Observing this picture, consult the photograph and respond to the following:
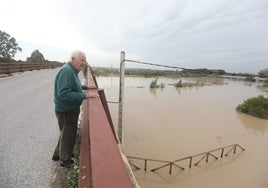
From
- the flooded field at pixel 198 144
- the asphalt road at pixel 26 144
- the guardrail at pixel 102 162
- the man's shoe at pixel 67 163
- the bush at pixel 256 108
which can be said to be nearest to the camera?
the guardrail at pixel 102 162

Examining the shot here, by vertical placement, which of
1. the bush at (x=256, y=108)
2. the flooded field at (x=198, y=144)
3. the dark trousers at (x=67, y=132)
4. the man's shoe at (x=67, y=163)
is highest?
the dark trousers at (x=67, y=132)

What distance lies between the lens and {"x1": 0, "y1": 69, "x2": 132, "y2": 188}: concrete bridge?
108 centimetres

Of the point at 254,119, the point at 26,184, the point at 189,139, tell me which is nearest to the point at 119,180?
the point at 26,184

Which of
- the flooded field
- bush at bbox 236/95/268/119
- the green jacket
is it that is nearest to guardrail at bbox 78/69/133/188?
the green jacket

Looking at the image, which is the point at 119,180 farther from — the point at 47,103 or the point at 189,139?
the point at 189,139

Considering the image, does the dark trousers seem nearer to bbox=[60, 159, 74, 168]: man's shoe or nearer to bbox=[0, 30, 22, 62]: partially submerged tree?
bbox=[60, 159, 74, 168]: man's shoe

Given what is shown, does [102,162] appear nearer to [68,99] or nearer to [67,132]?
[68,99]

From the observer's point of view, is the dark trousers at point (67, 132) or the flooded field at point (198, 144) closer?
the dark trousers at point (67, 132)

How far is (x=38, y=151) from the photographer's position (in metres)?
3.02

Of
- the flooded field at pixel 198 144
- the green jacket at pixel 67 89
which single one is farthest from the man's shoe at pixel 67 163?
the flooded field at pixel 198 144

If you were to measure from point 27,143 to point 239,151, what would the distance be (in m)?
11.0

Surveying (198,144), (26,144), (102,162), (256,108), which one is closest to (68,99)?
(102,162)

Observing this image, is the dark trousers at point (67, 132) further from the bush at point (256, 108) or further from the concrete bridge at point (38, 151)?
the bush at point (256, 108)

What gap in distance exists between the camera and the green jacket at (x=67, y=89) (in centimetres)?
217
